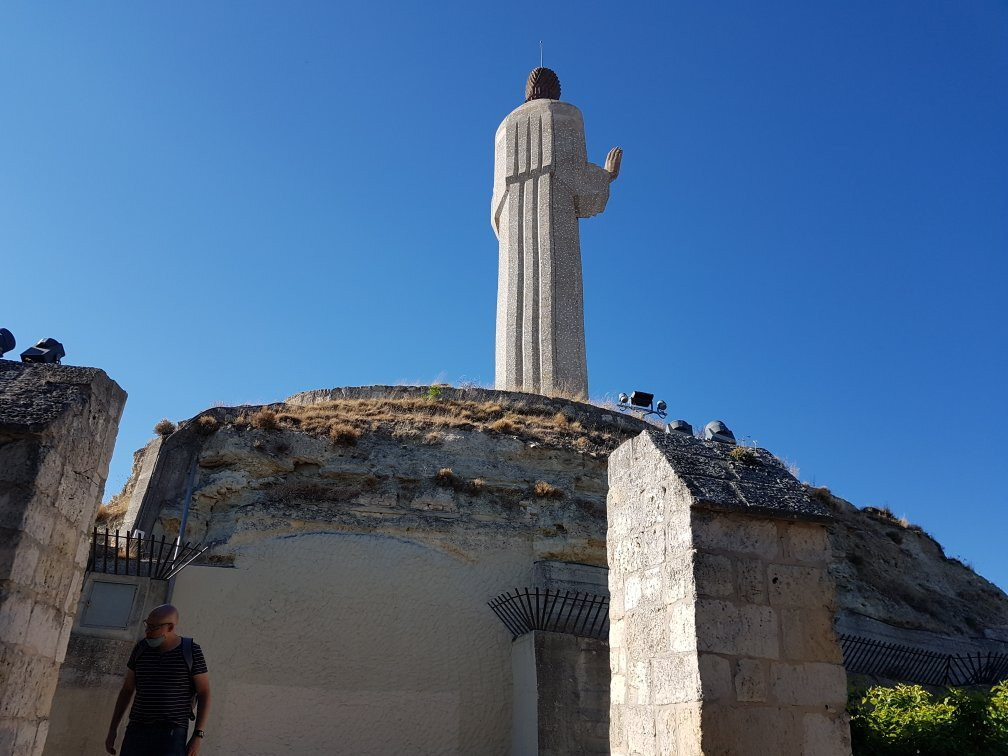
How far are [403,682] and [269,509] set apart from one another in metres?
3.25

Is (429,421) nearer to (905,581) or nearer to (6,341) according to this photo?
(905,581)

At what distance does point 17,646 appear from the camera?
407 cm

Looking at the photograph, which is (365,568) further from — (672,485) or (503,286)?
(503,286)

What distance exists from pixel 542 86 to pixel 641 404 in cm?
1206

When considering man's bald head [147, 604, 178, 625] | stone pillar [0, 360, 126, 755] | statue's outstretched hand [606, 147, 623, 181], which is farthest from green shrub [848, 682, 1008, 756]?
statue's outstretched hand [606, 147, 623, 181]

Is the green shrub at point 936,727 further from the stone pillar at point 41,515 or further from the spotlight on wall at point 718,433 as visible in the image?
the stone pillar at point 41,515

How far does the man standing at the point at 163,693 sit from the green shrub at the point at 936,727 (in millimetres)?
4342


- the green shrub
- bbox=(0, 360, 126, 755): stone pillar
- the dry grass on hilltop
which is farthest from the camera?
the dry grass on hilltop

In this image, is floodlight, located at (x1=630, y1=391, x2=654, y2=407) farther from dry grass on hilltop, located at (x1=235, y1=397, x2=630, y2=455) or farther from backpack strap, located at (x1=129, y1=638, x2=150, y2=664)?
backpack strap, located at (x1=129, y1=638, x2=150, y2=664)

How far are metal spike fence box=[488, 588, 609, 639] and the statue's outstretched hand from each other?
15.6 m

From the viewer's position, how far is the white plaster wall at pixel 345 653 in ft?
29.1

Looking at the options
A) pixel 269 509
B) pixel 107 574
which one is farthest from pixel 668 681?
pixel 269 509

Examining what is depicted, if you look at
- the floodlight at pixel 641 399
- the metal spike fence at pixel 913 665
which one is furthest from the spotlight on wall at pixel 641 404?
the metal spike fence at pixel 913 665

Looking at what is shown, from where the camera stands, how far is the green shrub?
231 inches
